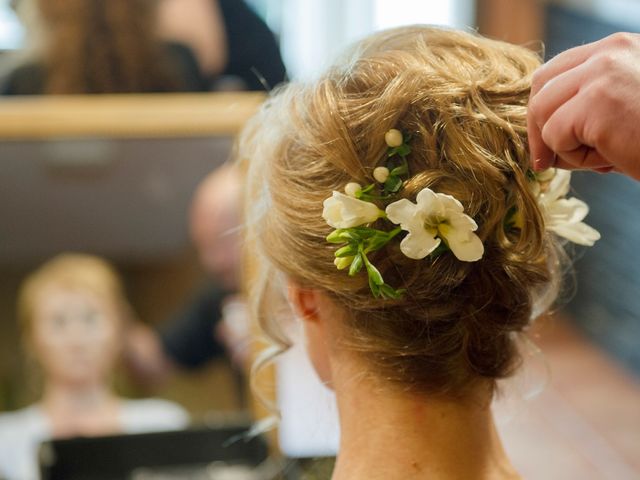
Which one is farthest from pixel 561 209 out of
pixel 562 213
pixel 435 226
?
pixel 435 226

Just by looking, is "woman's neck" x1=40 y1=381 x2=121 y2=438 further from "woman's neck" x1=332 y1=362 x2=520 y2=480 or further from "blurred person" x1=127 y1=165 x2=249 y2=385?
"woman's neck" x1=332 y1=362 x2=520 y2=480

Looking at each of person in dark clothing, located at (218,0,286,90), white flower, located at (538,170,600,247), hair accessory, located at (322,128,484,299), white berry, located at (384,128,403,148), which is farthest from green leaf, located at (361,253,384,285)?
person in dark clothing, located at (218,0,286,90)

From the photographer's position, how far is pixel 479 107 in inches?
41.1

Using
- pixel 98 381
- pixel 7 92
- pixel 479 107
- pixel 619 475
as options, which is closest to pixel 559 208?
pixel 479 107

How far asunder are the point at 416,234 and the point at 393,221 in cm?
3

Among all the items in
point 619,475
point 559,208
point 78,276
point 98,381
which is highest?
point 559,208

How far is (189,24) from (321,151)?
6.44 ft

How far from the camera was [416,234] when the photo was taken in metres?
1.01

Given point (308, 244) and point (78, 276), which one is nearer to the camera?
point (308, 244)

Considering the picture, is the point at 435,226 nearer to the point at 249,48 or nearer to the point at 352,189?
the point at 352,189

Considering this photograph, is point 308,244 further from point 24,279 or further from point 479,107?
point 24,279

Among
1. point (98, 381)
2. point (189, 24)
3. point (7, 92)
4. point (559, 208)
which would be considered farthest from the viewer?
point (189, 24)

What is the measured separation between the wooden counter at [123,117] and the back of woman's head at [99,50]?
0.59 ft

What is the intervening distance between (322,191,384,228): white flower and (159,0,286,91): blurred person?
6.15ft
